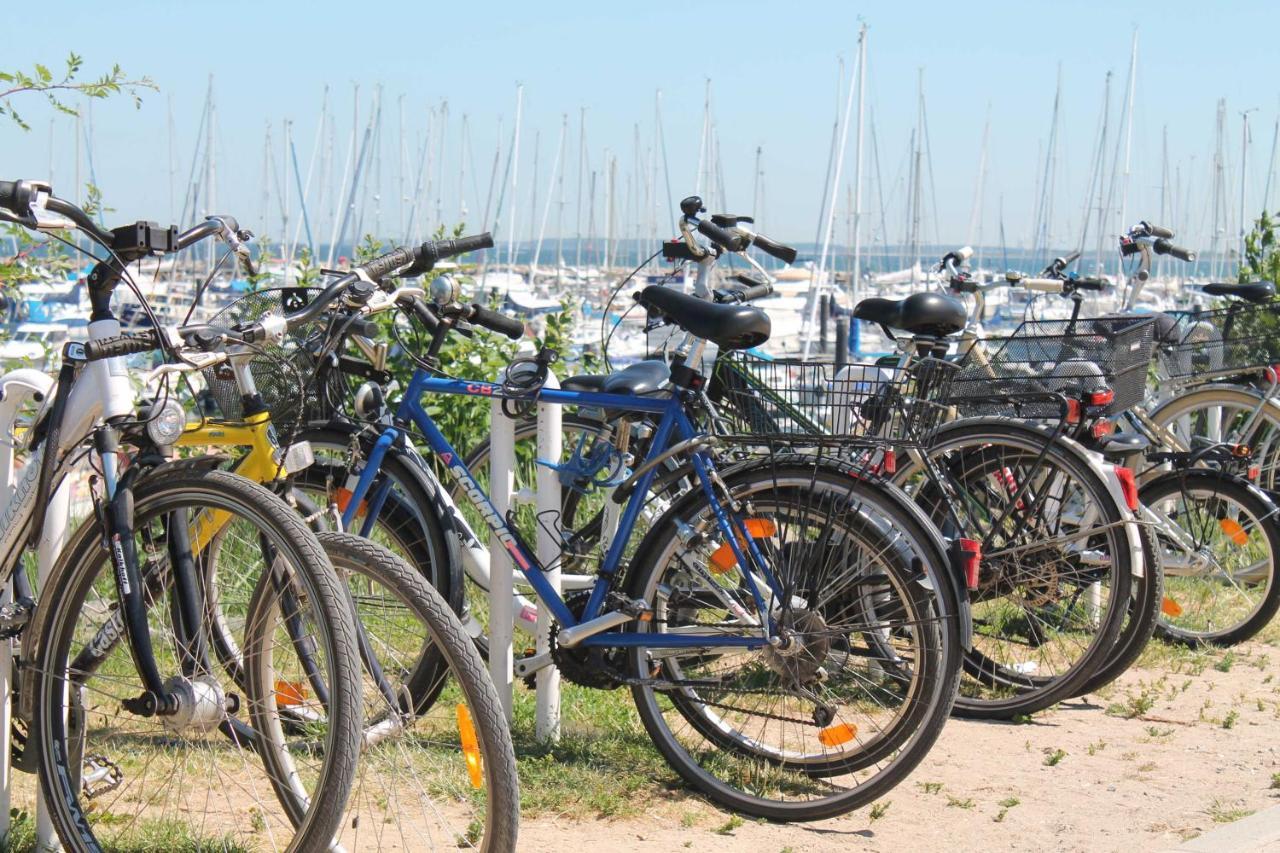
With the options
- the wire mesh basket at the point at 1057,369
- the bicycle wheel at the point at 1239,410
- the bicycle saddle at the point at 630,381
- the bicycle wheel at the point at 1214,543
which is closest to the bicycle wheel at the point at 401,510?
the bicycle saddle at the point at 630,381

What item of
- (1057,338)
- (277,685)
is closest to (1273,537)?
(1057,338)

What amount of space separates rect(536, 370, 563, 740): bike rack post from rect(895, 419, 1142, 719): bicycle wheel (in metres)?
1.22

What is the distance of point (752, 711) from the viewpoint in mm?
3971

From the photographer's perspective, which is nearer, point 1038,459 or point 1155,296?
point 1038,459

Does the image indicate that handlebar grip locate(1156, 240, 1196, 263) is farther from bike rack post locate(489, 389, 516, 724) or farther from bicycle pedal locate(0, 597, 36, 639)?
bicycle pedal locate(0, 597, 36, 639)

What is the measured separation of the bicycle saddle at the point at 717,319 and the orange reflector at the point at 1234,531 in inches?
105

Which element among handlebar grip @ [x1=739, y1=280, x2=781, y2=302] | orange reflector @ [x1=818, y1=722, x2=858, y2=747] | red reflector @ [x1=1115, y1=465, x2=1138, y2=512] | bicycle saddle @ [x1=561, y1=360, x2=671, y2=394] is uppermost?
handlebar grip @ [x1=739, y1=280, x2=781, y2=302]

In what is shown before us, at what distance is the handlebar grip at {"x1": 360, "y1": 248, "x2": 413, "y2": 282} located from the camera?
3812 millimetres

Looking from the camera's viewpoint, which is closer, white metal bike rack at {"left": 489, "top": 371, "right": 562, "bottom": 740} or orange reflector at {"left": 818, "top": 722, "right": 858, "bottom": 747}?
orange reflector at {"left": 818, "top": 722, "right": 858, "bottom": 747}

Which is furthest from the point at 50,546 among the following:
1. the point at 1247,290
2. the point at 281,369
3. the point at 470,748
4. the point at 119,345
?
the point at 1247,290

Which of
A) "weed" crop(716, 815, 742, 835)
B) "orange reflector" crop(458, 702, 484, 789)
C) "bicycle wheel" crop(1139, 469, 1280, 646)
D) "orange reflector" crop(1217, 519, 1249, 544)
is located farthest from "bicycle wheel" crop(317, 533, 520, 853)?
"orange reflector" crop(1217, 519, 1249, 544)

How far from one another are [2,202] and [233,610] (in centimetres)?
102

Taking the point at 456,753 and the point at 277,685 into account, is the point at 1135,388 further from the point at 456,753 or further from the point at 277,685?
the point at 277,685

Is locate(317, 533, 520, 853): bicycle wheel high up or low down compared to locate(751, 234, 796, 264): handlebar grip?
down
